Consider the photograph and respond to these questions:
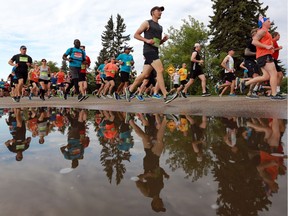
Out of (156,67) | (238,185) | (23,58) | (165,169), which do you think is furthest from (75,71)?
(238,185)

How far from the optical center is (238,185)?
50.5 inches

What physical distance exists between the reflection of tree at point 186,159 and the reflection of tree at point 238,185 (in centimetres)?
7

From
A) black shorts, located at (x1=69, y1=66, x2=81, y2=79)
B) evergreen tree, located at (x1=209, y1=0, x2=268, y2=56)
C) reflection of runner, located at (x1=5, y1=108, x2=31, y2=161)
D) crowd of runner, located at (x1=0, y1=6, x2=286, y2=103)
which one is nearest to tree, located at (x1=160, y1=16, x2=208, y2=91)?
evergreen tree, located at (x1=209, y1=0, x2=268, y2=56)

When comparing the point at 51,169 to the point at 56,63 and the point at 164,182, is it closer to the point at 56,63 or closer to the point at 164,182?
the point at 164,182

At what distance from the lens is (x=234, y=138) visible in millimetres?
2359

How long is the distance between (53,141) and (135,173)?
4.48 feet

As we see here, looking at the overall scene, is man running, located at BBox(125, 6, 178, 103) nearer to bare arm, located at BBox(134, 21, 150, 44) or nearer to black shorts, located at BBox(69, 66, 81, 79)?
bare arm, located at BBox(134, 21, 150, 44)

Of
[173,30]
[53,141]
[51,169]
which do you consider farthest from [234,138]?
[173,30]

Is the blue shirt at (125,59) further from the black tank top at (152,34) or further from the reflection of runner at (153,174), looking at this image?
the reflection of runner at (153,174)

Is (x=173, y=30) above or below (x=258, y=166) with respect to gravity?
above

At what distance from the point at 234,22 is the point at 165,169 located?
1255 inches

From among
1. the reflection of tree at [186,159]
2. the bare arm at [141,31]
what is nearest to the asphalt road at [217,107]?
the bare arm at [141,31]

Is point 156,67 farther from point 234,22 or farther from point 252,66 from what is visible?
point 234,22

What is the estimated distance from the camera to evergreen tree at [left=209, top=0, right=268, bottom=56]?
29.4 meters
